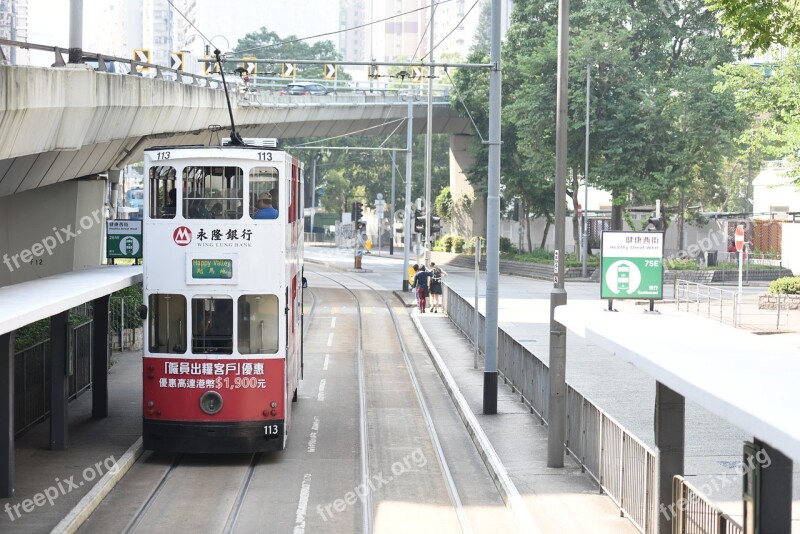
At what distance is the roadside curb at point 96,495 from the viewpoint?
43.6 ft

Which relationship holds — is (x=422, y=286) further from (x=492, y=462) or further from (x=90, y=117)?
(x=492, y=462)

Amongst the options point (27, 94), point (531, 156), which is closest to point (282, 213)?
point (27, 94)

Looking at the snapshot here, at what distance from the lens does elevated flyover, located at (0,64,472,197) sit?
16.5m

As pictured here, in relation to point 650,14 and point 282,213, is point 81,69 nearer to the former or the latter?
point 282,213

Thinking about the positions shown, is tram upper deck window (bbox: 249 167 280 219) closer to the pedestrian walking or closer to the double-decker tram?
the double-decker tram

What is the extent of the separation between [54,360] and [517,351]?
9.39m

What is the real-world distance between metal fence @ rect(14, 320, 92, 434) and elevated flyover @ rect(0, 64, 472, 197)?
3.42m

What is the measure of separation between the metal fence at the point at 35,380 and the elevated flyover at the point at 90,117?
342 centimetres

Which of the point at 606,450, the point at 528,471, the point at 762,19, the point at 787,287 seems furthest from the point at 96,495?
the point at 787,287

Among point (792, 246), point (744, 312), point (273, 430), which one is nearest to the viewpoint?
point (273, 430)

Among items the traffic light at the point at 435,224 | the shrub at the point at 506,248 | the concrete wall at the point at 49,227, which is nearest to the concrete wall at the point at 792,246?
the shrub at the point at 506,248

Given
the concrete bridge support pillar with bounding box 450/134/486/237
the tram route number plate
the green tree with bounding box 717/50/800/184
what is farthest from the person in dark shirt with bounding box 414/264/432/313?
the concrete bridge support pillar with bounding box 450/134/486/237

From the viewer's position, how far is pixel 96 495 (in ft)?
48.6

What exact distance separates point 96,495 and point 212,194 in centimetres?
468
